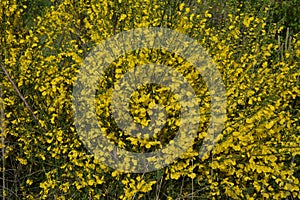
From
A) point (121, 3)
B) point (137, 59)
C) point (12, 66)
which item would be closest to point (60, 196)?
point (12, 66)

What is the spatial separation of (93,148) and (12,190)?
106 centimetres

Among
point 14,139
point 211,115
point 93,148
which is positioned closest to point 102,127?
point 93,148

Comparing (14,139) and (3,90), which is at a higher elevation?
(3,90)

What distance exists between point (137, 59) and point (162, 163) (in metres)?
0.72

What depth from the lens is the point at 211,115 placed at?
2.76 m

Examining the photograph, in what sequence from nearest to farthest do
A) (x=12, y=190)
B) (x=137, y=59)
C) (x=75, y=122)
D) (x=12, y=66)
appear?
(x=137, y=59), (x=75, y=122), (x=12, y=66), (x=12, y=190)

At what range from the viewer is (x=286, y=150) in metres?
2.86

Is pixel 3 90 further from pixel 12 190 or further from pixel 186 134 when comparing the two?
pixel 186 134

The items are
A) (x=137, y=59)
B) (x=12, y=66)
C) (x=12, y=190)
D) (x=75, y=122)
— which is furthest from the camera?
(x=12, y=190)

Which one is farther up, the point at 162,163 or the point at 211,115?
the point at 211,115

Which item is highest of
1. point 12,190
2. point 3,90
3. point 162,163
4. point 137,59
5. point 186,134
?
point 137,59

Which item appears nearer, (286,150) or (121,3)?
(286,150)

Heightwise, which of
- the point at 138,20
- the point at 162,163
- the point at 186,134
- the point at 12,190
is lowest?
the point at 12,190

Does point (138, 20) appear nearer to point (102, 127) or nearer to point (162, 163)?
point (102, 127)
